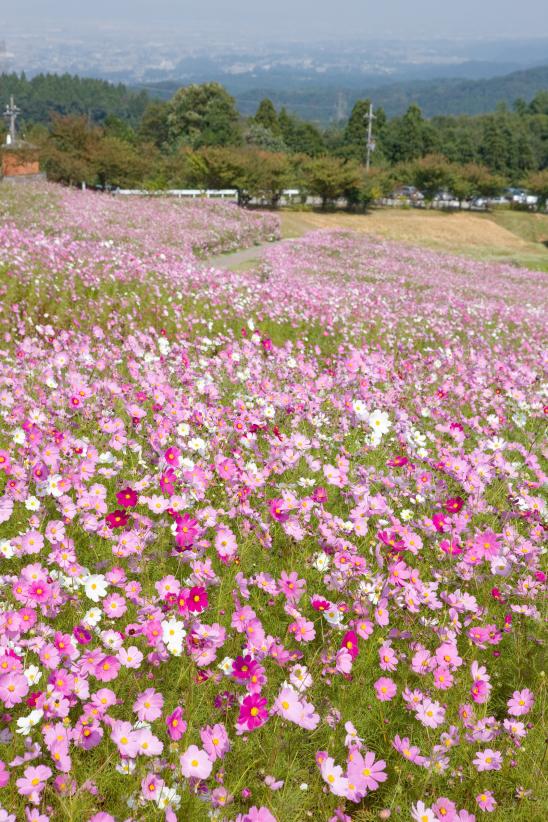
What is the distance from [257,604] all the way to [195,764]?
109 centimetres

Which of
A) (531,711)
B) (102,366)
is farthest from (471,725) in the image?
(102,366)

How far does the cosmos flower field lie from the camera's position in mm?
2080

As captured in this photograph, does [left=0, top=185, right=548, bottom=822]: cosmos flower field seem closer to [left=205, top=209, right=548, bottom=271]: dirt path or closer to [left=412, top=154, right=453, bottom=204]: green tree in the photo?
[left=205, top=209, right=548, bottom=271]: dirt path

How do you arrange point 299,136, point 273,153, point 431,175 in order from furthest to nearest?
point 299,136
point 431,175
point 273,153

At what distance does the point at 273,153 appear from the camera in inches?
2076

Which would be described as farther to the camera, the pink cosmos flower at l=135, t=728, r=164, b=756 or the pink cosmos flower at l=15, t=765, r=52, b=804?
the pink cosmos flower at l=135, t=728, r=164, b=756

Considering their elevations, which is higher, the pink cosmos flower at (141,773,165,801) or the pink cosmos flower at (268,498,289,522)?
the pink cosmos flower at (268,498,289,522)

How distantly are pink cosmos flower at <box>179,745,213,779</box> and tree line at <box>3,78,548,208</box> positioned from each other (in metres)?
47.0

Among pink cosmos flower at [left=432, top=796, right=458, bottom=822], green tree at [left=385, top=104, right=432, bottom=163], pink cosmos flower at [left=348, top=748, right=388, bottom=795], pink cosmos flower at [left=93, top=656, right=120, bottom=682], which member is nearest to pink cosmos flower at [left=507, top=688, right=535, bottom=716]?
pink cosmos flower at [left=432, top=796, right=458, bottom=822]

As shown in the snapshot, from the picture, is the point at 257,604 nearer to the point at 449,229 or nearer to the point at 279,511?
the point at 279,511

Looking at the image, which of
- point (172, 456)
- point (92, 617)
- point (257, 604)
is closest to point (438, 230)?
point (172, 456)

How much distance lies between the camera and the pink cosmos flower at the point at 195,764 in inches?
73.4

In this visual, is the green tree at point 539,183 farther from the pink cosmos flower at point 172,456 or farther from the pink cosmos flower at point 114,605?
the pink cosmos flower at point 114,605

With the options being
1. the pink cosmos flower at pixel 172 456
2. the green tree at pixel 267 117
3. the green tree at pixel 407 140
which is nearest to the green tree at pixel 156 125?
the green tree at pixel 267 117
